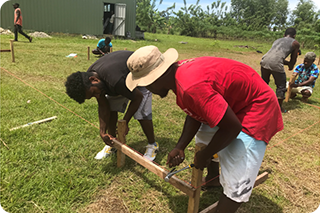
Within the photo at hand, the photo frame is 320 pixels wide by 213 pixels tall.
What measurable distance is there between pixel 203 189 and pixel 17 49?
424 inches

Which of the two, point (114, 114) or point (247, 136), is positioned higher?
point (247, 136)

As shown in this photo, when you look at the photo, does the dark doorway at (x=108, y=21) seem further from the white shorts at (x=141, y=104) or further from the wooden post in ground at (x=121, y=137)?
the wooden post in ground at (x=121, y=137)

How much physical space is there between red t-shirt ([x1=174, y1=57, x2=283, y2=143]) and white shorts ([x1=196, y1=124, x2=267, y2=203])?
78mm

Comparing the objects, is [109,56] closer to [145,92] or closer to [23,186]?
[145,92]

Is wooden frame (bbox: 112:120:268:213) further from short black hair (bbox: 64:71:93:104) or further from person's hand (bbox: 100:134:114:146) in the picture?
short black hair (bbox: 64:71:93:104)

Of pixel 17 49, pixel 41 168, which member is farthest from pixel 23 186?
pixel 17 49

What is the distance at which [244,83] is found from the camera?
1611 millimetres

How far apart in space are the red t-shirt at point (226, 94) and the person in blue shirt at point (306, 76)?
5.55 m

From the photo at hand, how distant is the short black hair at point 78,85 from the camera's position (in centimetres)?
248

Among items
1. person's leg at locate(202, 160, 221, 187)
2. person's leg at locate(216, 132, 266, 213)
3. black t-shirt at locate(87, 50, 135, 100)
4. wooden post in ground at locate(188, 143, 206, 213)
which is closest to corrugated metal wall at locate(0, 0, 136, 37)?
black t-shirt at locate(87, 50, 135, 100)

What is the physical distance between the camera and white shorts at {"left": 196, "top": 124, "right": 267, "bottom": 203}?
5.74 feet

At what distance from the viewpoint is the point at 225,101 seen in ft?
4.69

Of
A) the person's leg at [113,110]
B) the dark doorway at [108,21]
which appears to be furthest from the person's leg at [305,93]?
the dark doorway at [108,21]

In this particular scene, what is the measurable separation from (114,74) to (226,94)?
1452 millimetres
